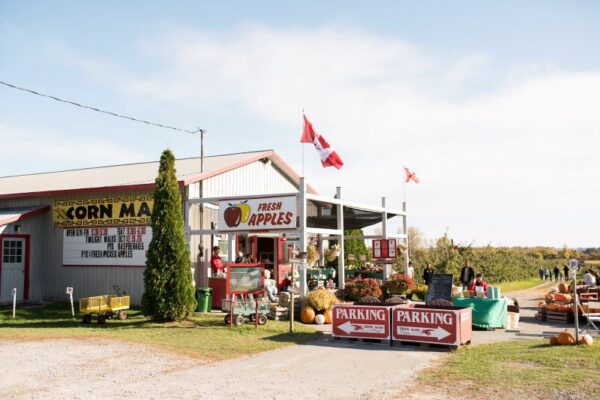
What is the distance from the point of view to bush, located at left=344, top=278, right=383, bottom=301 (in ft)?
65.6

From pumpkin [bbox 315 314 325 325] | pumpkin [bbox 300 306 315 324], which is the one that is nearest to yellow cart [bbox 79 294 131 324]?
pumpkin [bbox 300 306 315 324]

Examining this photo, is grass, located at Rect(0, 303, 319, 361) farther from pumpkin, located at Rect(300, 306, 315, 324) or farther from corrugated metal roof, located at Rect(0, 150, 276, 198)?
corrugated metal roof, located at Rect(0, 150, 276, 198)

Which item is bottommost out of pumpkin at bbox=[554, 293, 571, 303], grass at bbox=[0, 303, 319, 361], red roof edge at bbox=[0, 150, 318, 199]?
grass at bbox=[0, 303, 319, 361]

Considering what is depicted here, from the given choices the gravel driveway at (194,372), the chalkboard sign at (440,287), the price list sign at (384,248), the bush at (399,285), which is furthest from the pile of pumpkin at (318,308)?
the price list sign at (384,248)

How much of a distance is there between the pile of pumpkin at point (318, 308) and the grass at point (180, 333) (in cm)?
69

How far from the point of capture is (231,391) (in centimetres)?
877

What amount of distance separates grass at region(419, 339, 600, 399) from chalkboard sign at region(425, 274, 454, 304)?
632cm

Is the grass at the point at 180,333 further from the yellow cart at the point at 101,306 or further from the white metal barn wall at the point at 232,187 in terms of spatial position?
the white metal barn wall at the point at 232,187

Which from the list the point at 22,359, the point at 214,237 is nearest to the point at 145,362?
the point at 22,359

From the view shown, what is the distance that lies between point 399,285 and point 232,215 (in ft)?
22.9

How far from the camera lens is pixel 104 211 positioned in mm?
20969

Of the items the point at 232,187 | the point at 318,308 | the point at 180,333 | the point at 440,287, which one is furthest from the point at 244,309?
the point at 232,187

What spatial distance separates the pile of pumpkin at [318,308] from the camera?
17.0 metres

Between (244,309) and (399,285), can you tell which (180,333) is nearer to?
(244,309)
